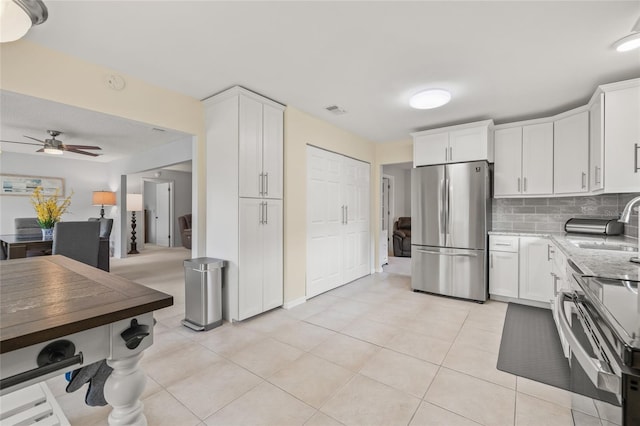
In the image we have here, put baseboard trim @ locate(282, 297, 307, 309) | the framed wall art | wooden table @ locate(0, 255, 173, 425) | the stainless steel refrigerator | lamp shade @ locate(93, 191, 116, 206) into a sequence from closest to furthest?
1. wooden table @ locate(0, 255, 173, 425)
2. baseboard trim @ locate(282, 297, 307, 309)
3. the stainless steel refrigerator
4. the framed wall art
5. lamp shade @ locate(93, 191, 116, 206)

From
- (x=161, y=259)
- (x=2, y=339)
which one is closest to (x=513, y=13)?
(x=2, y=339)

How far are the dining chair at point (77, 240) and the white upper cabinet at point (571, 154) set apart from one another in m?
5.74

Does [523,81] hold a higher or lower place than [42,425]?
higher

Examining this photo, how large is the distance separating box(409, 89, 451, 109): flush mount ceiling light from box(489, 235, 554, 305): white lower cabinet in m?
1.95

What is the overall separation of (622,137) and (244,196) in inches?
140

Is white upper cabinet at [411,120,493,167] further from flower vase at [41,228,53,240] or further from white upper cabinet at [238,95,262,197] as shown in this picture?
flower vase at [41,228,53,240]

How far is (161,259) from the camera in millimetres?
6906

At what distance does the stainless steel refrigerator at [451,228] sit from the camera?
363 centimetres

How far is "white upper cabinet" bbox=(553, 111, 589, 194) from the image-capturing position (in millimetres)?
3221

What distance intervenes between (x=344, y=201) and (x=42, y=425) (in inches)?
146

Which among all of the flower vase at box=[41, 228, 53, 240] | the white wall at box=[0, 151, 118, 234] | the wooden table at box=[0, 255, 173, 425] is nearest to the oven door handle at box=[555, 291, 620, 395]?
the wooden table at box=[0, 255, 173, 425]

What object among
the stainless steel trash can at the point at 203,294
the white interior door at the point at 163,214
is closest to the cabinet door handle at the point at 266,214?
the stainless steel trash can at the point at 203,294

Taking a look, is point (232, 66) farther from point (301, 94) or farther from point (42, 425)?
point (42, 425)

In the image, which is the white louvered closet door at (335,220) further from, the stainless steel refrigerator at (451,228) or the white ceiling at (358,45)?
the white ceiling at (358,45)
